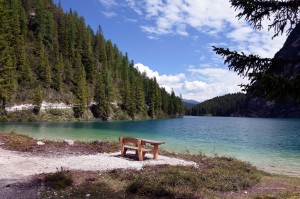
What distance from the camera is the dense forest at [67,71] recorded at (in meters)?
95.7

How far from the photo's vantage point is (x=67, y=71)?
11912 cm

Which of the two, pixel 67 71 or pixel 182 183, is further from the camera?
pixel 67 71

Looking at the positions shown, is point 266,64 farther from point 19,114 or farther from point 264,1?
point 19,114

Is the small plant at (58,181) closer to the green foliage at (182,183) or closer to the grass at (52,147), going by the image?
the green foliage at (182,183)

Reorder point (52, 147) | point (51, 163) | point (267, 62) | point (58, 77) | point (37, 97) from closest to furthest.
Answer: point (267, 62)
point (51, 163)
point (52, 147)
point (37, 97)
point (58, 77)

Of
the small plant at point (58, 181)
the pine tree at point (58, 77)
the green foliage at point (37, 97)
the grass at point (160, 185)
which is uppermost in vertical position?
the pine tree at point (58, 77)

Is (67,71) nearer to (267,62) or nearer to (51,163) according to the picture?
(51,163)

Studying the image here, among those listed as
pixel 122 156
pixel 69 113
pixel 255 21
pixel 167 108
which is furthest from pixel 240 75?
pixel 167 108

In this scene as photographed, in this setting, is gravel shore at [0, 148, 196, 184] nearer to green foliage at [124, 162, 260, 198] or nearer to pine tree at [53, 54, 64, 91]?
green foliage at [124, 162, 260, 198]

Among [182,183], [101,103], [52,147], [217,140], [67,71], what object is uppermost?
[67,71]

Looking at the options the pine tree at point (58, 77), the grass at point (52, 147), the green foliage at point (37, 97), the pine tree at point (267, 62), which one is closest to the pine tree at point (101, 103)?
the pine tree at point (58, 77)

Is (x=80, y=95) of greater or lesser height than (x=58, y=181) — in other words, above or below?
above

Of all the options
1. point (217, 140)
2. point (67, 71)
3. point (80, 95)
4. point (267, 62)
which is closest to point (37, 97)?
point (80, 95)

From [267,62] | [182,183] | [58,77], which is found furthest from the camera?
[58,77]
